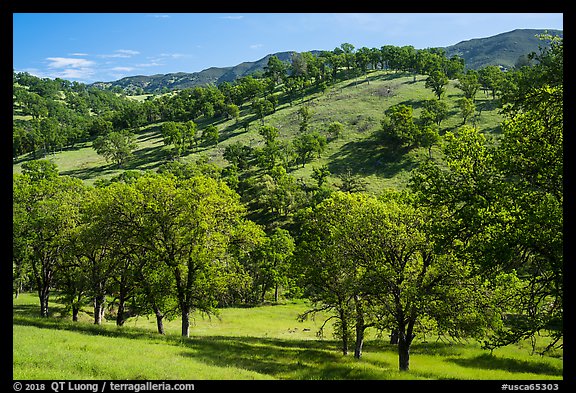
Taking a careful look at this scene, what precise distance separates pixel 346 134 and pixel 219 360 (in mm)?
133015

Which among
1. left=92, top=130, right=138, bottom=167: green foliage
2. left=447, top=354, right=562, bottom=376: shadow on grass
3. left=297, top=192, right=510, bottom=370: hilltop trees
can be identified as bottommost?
left=447, top=354, right=562, bottom=376: shadow on grass

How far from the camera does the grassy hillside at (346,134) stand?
121375mm

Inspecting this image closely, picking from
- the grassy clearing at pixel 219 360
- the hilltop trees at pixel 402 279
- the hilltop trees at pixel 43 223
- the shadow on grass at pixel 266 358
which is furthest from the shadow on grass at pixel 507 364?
the hilltop trees at pixel 43 223

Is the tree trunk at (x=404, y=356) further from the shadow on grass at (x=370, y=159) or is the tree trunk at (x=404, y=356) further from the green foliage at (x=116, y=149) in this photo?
the green foliage at (x=116, y=149)

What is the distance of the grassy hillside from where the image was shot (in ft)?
398

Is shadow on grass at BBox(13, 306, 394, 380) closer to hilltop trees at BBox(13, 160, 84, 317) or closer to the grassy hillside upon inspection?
hilltop trees at BBox(13, 160, 84, 317)

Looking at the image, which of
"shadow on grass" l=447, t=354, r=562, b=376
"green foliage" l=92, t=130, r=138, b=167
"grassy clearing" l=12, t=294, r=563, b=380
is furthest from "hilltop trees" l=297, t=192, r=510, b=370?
"green foliage" l=92, t=130, r=138, b=167

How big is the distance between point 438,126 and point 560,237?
422 feet

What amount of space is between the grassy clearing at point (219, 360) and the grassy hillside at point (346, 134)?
3036 inches

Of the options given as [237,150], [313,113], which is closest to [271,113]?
[313,113]

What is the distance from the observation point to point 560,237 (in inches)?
523

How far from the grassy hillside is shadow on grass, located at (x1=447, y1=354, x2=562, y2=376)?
7688 centimetres

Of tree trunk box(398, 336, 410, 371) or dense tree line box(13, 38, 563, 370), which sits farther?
tree trunk box(398, 336, 410, 371)

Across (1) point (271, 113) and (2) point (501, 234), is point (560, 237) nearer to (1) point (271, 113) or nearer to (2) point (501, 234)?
(2) point (501, 234)
